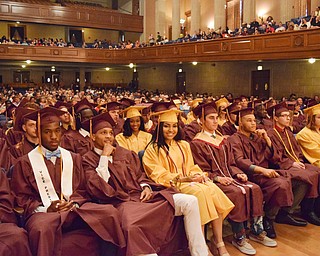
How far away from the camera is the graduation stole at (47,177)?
3.34 m

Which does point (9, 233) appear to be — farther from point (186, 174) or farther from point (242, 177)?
point (242, 177)

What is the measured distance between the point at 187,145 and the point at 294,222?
1793 millimetres

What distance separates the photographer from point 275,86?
18734mm

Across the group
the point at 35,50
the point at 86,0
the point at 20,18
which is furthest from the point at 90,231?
the point at 86,0

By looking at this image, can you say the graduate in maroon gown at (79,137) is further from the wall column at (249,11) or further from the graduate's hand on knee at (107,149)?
the wall column at (249,11)

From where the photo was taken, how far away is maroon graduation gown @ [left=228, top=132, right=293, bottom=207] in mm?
4395

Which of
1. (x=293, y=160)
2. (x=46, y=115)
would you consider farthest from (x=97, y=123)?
(x=293, y=160)

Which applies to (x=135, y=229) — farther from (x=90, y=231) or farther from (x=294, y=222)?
(x=294, y=222)

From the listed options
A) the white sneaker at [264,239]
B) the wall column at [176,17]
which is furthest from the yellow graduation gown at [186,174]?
the wall column at [176,17]

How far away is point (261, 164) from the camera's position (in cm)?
508

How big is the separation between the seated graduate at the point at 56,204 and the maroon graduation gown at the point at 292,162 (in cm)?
269

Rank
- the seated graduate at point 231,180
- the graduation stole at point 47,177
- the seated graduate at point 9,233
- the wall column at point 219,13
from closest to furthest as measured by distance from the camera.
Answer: the seated graduate at point 9,233 → the graduation stole at point 47,177 → the seated graduate at point 231,180 → the wall column at point 219,13

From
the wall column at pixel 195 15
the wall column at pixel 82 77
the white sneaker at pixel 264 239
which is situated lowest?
the white sneaker at pixel 264 239

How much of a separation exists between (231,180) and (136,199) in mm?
1206
